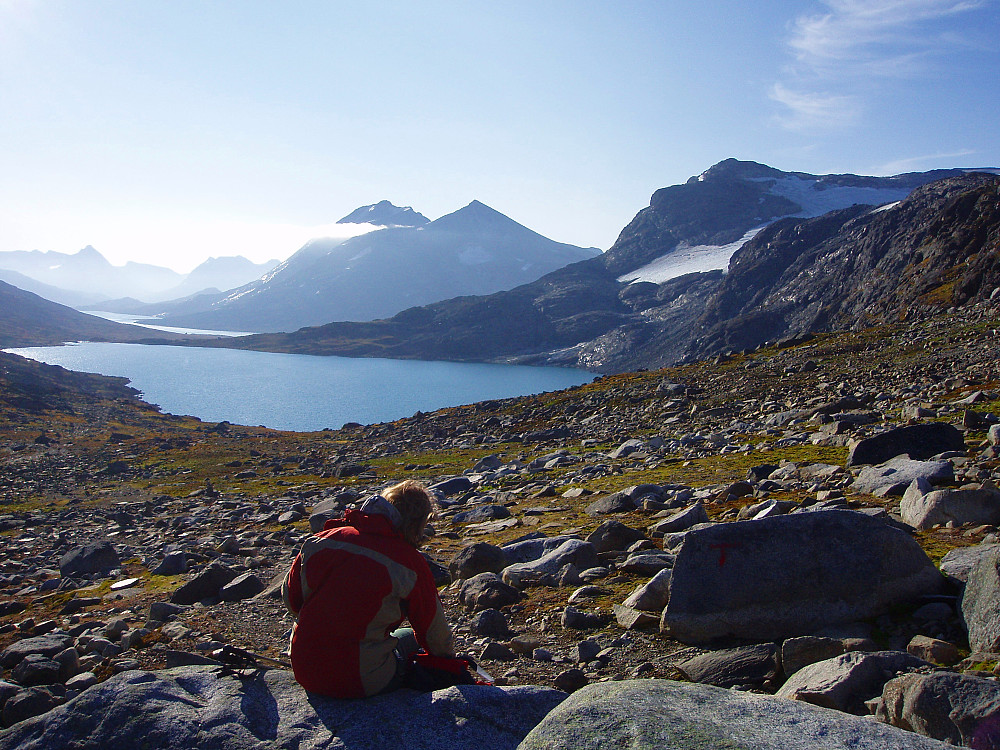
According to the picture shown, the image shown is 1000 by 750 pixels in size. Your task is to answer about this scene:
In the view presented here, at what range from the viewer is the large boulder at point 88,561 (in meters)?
13.3

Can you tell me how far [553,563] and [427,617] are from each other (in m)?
4.63

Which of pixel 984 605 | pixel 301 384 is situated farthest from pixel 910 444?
pixel 301 384

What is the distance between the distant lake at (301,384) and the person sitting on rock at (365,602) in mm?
70715

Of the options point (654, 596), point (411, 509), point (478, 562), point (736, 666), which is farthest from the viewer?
point (478, 562)

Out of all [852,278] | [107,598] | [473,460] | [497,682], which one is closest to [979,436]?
[497,682]

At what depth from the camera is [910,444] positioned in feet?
39.1

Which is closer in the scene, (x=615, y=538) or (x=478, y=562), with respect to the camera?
(x=615, y=538)

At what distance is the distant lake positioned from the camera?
86188mm

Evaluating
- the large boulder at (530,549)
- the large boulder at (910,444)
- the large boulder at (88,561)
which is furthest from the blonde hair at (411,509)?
the large boulder at (88,561)

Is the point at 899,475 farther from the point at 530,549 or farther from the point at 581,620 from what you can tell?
the point at 581,620

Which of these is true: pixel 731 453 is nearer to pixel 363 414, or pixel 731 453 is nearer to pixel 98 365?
pixel 363 414

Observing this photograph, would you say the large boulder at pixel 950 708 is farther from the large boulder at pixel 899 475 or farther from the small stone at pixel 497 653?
the large boulder at pixel 899 475

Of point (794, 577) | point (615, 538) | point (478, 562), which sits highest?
point (794, 577)

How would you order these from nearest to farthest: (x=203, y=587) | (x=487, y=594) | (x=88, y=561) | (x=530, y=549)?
1. (x=487, y=594)
2. (x=203, y=587)
3. (x=530, y=549)
4. (x=88, y=561)
